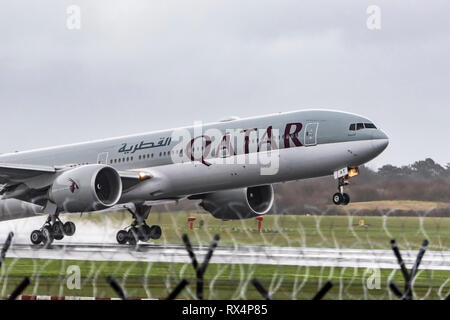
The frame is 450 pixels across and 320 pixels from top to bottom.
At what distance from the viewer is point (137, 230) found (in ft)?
128

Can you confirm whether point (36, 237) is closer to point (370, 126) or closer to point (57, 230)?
point (57, 230)

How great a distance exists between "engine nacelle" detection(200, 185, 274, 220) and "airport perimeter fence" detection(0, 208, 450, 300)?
2.80 feet

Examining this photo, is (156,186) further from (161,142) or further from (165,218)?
(165,218)

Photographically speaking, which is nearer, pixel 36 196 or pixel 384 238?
pixel 384 238

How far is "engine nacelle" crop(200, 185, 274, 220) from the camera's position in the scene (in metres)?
38.4

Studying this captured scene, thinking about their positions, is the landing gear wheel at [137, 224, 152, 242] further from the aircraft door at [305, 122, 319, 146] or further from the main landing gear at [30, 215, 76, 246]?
the aircraft door at [305, 122, 319, 146]

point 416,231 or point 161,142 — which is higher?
point 161,142

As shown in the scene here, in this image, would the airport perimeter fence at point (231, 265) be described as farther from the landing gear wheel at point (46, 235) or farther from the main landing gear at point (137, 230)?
the main landing gear at point (137, 230)

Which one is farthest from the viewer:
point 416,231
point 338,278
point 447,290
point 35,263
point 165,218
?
point 416,231

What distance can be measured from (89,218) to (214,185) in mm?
5680

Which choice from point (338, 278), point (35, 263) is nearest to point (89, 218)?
point (35, 263)

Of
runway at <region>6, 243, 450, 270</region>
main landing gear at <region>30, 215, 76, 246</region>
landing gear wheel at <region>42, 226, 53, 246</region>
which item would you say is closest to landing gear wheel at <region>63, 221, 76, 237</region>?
main landing gear at <region>30, 215, 76, 246</region>

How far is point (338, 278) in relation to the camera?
867 inches

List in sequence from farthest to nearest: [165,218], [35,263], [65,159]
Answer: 1. [65,159]
2. [165,218]
3. [35,263]
